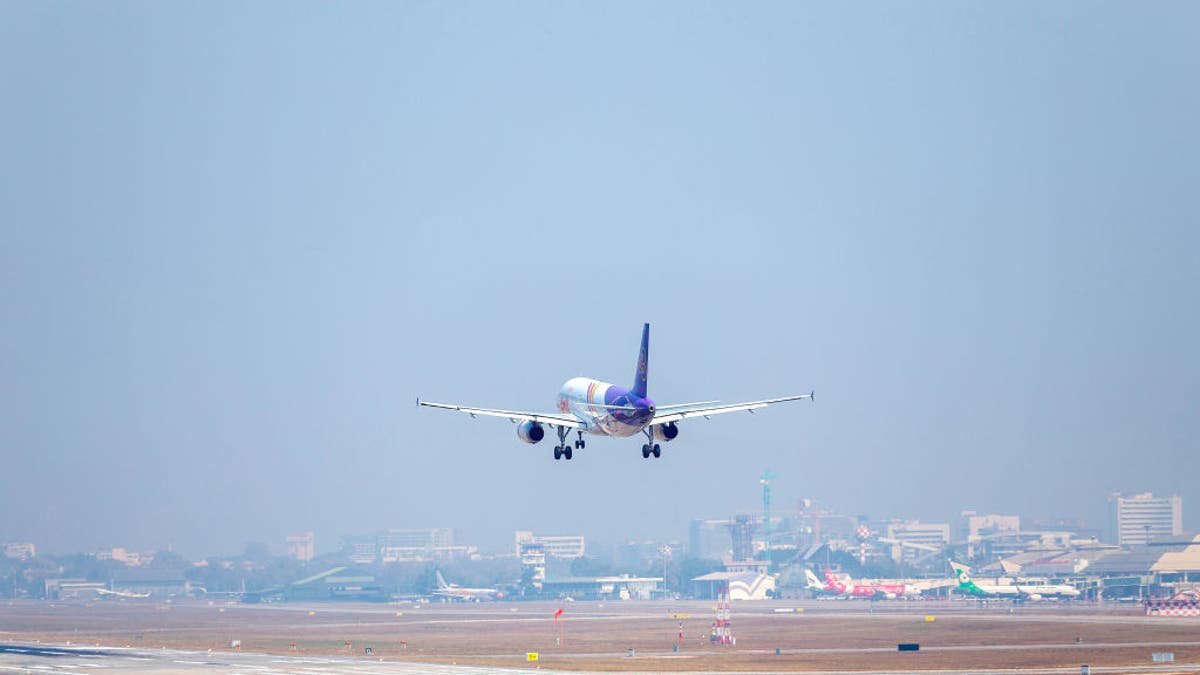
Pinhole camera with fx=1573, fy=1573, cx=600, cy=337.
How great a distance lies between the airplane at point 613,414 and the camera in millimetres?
95188

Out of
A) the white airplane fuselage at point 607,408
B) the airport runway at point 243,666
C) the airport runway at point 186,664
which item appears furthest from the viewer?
the airport runway at point 186,664

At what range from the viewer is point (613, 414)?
95.4 meters

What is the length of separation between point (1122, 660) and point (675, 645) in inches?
1611

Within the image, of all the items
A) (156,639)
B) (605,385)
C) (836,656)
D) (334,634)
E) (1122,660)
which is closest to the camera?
(605,385)

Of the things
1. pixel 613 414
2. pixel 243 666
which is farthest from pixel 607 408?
pixel 243 666

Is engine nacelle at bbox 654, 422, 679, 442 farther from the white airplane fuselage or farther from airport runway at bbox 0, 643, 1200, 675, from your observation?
airport runway at bbox 0, 643, 1200, 675

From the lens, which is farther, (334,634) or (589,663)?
(334,634)

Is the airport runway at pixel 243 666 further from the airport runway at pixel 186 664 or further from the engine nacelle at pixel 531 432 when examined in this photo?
the engine nacelle at pixel 531 432

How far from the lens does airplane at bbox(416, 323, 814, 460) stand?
9519 cm

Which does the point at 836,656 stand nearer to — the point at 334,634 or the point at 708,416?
the point at 708,416

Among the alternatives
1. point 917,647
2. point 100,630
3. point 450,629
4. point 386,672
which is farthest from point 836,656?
point 100,630

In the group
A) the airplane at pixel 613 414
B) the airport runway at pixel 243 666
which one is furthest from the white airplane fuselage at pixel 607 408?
the airport runway at pixel 243 666

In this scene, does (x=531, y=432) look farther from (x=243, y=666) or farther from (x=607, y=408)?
(x=243, y=666)

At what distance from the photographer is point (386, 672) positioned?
372 feet
